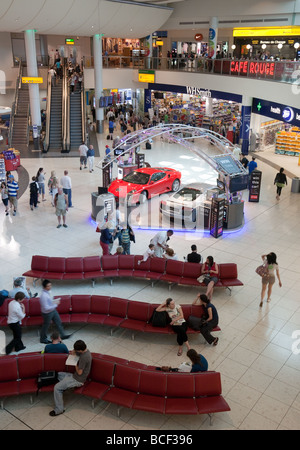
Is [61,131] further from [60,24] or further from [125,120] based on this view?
[125,120]

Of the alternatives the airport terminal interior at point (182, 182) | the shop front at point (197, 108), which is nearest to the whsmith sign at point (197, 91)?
the shop front at point (197, 108)

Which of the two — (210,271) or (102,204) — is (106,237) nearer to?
(210,271)

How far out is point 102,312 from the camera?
9.77 metres

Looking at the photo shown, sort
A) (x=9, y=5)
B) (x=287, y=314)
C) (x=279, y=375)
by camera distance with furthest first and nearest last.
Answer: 1. (x=9, y=5)
2. (x=287, y=314)
3. (x=279, y=375)

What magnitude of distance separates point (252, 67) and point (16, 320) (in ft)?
70.0

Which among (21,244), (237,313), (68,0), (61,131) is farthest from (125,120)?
(237,313)

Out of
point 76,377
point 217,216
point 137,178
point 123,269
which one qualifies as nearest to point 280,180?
point 217,216

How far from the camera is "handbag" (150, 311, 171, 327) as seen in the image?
923cm

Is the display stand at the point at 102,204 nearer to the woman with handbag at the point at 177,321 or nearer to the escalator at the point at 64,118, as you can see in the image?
the woman with handbag at the point at 177,321

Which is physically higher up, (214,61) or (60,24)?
(60,24)

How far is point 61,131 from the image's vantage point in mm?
29156

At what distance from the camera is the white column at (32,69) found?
27219 mm

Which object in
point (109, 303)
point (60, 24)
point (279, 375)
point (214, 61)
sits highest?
point (60, 24)
